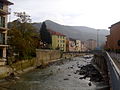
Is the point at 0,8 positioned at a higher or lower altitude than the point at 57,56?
higher

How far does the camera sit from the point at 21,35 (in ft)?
165

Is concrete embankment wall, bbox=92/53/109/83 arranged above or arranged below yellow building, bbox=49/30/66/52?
below

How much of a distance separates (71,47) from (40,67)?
91.9m

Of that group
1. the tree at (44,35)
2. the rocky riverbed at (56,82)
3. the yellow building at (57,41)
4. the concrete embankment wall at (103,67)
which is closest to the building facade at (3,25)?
the rocky riverbed at (56,82)

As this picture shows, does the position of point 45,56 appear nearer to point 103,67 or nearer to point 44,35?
point 44,35

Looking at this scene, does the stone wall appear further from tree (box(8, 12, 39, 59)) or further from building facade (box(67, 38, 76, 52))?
building facade (box(67, 38, 76, 52))

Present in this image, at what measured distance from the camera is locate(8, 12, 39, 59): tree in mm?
48250

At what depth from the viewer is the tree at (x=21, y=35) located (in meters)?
48.2

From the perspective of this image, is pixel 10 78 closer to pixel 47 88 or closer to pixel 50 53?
pixel 47 88

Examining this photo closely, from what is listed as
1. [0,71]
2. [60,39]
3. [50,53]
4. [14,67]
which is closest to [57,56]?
[50,53]

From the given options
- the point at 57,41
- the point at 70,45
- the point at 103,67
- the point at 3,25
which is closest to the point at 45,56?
the point at 103,67

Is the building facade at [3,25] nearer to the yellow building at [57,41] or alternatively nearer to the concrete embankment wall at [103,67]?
the concrete embankment wall at [103,67]

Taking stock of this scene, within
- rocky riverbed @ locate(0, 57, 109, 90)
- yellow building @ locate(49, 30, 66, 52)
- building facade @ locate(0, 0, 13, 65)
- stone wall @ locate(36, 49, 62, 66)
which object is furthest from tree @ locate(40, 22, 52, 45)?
building facade @ locate(0, 0, 13, 65)

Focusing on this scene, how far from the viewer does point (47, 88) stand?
2992 centimetres
